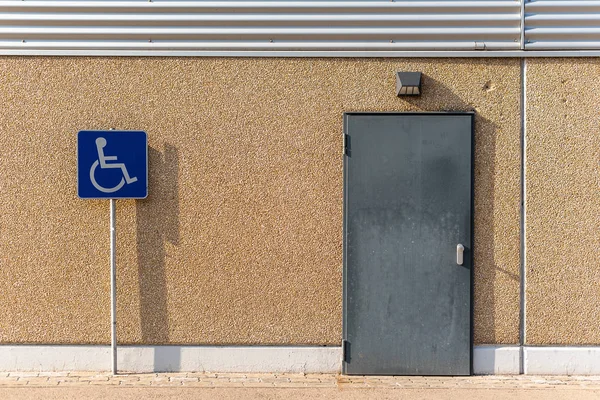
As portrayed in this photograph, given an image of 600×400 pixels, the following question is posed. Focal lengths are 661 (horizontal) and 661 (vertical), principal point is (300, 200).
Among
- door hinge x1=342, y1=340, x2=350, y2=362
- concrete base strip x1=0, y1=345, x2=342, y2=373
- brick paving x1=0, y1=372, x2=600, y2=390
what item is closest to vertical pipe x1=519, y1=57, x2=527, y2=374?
brick paving x1=0, y1=372, x2=600, y2=390

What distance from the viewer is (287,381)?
5707mm

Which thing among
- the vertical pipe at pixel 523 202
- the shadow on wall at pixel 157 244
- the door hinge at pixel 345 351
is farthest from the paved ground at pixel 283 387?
the vertical pipe at pixel 523 202

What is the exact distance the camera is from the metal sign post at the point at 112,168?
5625mm

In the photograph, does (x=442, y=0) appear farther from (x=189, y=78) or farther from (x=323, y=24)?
(x=189, y=78)

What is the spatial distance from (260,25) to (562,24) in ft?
8.79

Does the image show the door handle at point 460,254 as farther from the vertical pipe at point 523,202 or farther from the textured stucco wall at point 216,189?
the vertical pipe at point 523,202

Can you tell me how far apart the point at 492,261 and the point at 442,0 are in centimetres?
236

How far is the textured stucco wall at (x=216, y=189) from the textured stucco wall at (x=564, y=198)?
178mm

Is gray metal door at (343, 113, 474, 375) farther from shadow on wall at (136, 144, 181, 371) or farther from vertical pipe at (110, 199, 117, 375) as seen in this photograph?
vertical pipe at (110, 199, 117, 375)

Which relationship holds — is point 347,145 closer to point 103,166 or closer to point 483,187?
point 483,187

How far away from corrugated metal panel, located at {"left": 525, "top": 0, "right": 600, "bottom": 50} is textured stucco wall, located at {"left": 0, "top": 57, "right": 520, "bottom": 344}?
0.35 m

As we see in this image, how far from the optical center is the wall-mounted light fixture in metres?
5.71

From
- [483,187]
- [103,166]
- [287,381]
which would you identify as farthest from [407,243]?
[103,166]

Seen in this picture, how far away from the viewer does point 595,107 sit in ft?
19.2
